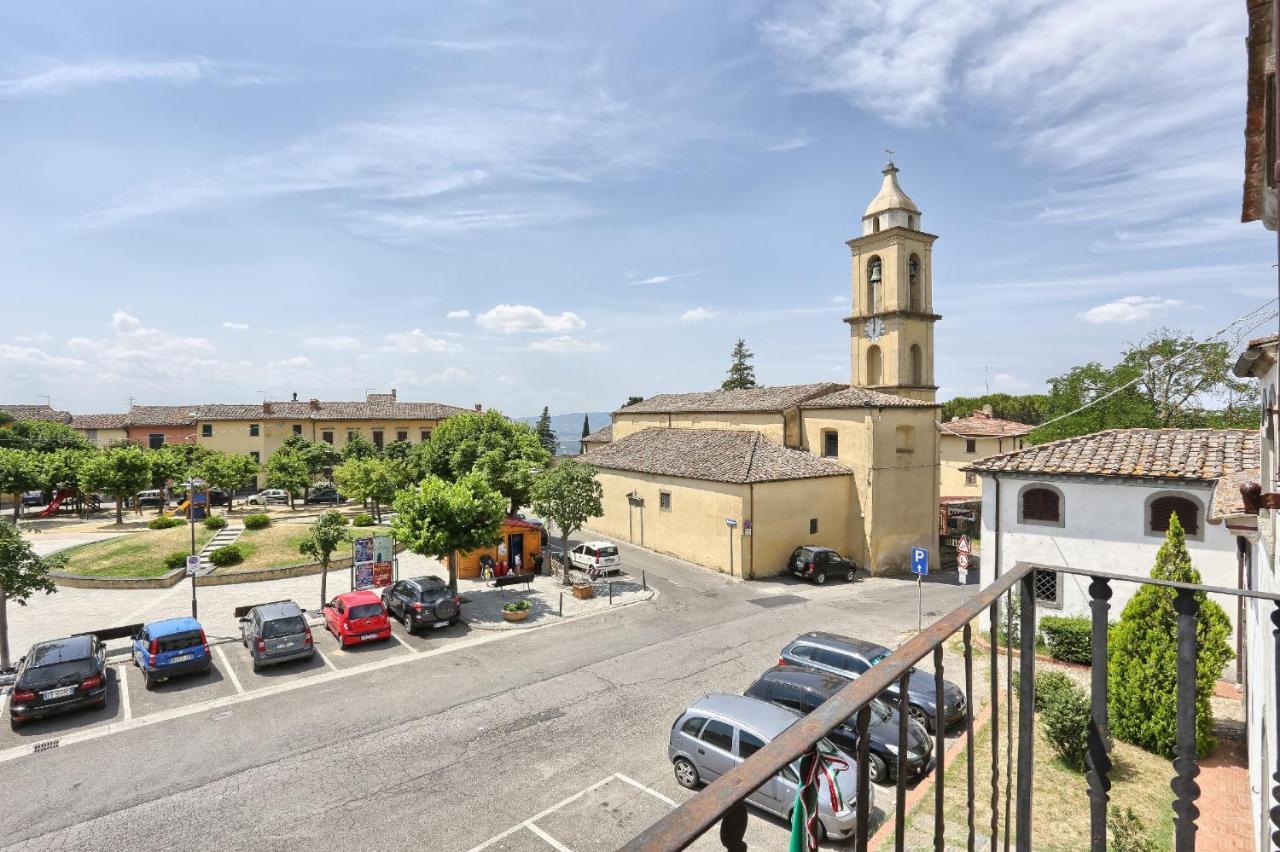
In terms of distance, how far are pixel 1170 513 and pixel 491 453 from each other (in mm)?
22139

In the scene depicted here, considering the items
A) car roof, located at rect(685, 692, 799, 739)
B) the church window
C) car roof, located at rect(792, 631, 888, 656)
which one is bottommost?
car roof, located at rect(792, 631, 888, 656)

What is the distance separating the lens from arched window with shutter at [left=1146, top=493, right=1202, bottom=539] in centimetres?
1529

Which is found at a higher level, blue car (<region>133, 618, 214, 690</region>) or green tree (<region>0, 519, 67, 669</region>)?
green tree (<region>0, 519, 67, 669</region>)

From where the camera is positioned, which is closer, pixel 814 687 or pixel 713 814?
pixel 713 814

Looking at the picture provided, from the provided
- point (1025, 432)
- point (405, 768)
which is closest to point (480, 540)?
point (405, 768)

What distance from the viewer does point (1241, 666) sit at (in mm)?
13461

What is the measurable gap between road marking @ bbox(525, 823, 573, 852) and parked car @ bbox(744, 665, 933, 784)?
13.6ft

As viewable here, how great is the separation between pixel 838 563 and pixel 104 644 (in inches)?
936

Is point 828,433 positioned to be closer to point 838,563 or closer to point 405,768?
point 838,563

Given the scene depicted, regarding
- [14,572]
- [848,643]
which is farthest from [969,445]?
[14,572]

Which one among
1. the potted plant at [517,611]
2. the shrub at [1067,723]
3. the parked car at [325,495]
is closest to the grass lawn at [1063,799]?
the shrub at [1067,723]

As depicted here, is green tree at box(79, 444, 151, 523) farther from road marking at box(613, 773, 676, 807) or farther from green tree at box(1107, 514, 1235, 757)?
green tree at box(1107, 514, 1235, 757)

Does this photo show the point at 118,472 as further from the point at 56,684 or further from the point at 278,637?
the point at 56,684

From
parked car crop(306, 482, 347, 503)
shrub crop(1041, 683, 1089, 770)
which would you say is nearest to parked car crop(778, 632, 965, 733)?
shrub crop(1041, 683, 1089, 770)
